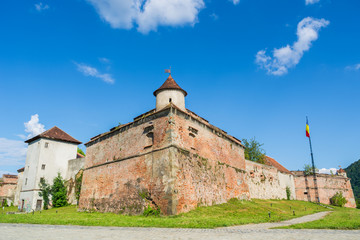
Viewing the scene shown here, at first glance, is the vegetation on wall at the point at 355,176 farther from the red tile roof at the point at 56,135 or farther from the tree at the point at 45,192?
the tree at the point at 45,192

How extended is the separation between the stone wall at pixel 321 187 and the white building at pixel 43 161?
35.9 meters

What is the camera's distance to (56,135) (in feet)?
108

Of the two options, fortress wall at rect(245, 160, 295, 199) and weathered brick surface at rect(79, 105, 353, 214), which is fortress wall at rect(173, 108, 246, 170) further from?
fortress wall at rect(245, 160, 295, 199)

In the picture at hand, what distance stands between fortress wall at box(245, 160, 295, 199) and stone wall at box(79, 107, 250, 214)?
6.16 metres

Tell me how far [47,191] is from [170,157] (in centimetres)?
2151

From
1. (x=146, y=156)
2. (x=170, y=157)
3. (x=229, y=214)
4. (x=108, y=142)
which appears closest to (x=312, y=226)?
(x=229, y=214)

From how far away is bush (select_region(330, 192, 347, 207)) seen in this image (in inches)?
1554

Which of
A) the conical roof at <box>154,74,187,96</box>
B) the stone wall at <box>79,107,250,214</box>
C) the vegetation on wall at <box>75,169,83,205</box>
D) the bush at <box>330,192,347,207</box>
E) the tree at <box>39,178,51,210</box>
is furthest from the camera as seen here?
the bush at <box>330,192,347,207</box>

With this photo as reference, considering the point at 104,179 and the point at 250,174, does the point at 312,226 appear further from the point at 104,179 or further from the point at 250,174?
the point at 250,174

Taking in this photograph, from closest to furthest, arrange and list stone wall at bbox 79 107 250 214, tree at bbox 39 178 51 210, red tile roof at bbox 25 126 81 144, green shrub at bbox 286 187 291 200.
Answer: stone wall at bbox 79 107 250 214
tree at bbox 39 178 51 210
red tile roof at bbox 25 126 81 144
green shrub at bbox 286 187 291 200

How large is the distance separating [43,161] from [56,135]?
3.81m

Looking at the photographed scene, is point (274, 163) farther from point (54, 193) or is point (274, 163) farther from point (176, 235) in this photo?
point (176, 235)

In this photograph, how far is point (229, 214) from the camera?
16031 millimetres

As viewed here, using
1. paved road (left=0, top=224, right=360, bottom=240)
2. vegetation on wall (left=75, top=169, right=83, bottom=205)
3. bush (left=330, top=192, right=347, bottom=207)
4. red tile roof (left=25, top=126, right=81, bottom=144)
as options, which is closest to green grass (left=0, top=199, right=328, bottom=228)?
paved road (left=0, top=224, right=360, bottom=240)
